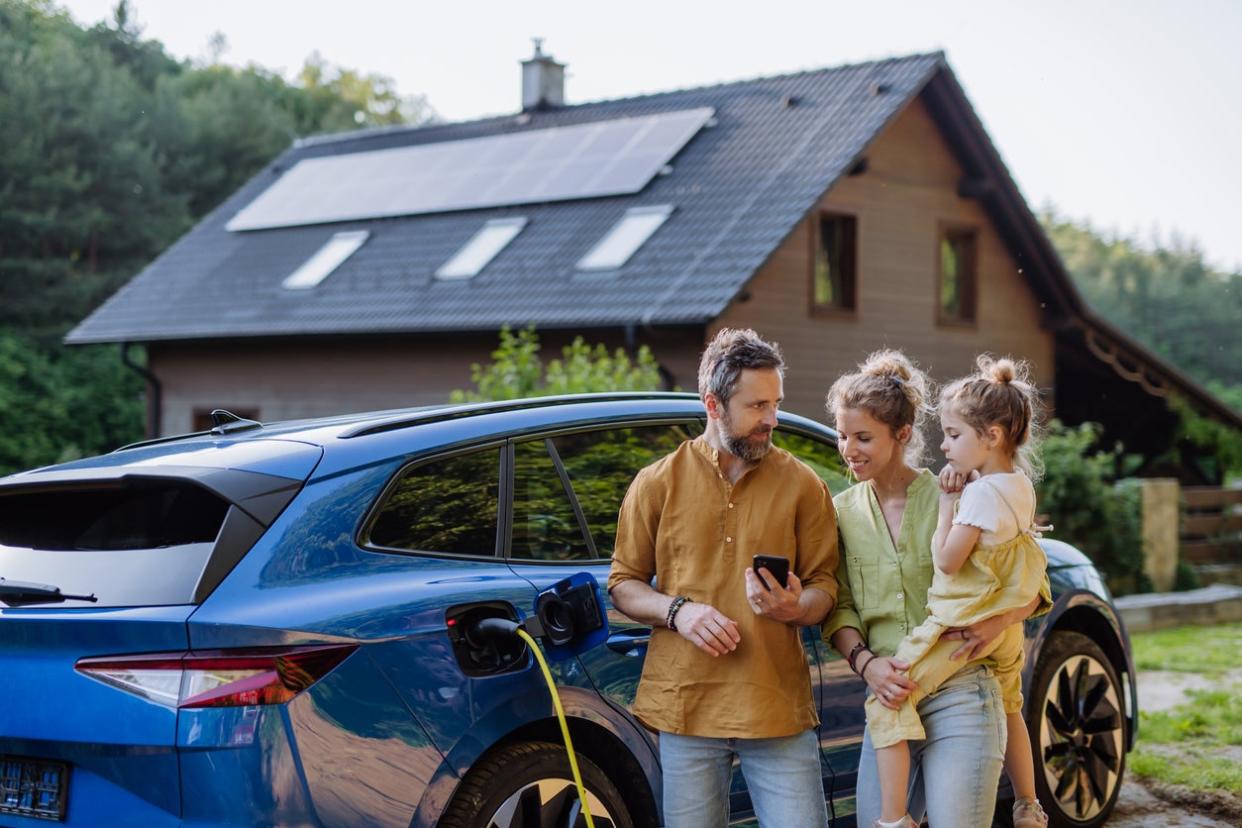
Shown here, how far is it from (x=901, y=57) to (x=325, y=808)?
1976 cm

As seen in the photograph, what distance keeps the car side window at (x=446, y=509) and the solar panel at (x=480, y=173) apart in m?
17.4

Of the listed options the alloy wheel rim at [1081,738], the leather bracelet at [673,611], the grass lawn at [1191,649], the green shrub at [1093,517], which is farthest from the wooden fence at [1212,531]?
the leather bracelet at [673,611]

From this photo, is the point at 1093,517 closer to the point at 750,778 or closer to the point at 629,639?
the point at 629,639

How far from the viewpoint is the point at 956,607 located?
3.99m

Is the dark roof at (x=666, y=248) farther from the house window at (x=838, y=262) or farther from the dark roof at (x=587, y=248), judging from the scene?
the house window at (x=838, y=262)

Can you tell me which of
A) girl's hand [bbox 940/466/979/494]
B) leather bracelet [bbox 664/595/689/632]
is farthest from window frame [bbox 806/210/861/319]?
leather bracelet [bbox 664/595/689/632]

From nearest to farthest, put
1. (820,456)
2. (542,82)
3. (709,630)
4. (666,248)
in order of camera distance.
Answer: (709,630) < (820,456) < (666,248) < (542,82)

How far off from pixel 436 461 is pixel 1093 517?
1256cm

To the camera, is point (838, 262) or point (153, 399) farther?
point (153, 399)

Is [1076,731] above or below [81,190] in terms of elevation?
below

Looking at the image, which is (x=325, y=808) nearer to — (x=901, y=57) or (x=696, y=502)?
(x=696, y=502)

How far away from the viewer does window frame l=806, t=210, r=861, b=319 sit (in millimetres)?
20531

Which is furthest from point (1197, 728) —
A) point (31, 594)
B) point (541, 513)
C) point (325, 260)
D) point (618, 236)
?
point (325, 260)

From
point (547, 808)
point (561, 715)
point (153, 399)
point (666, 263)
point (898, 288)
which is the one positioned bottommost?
point (547, 808)
